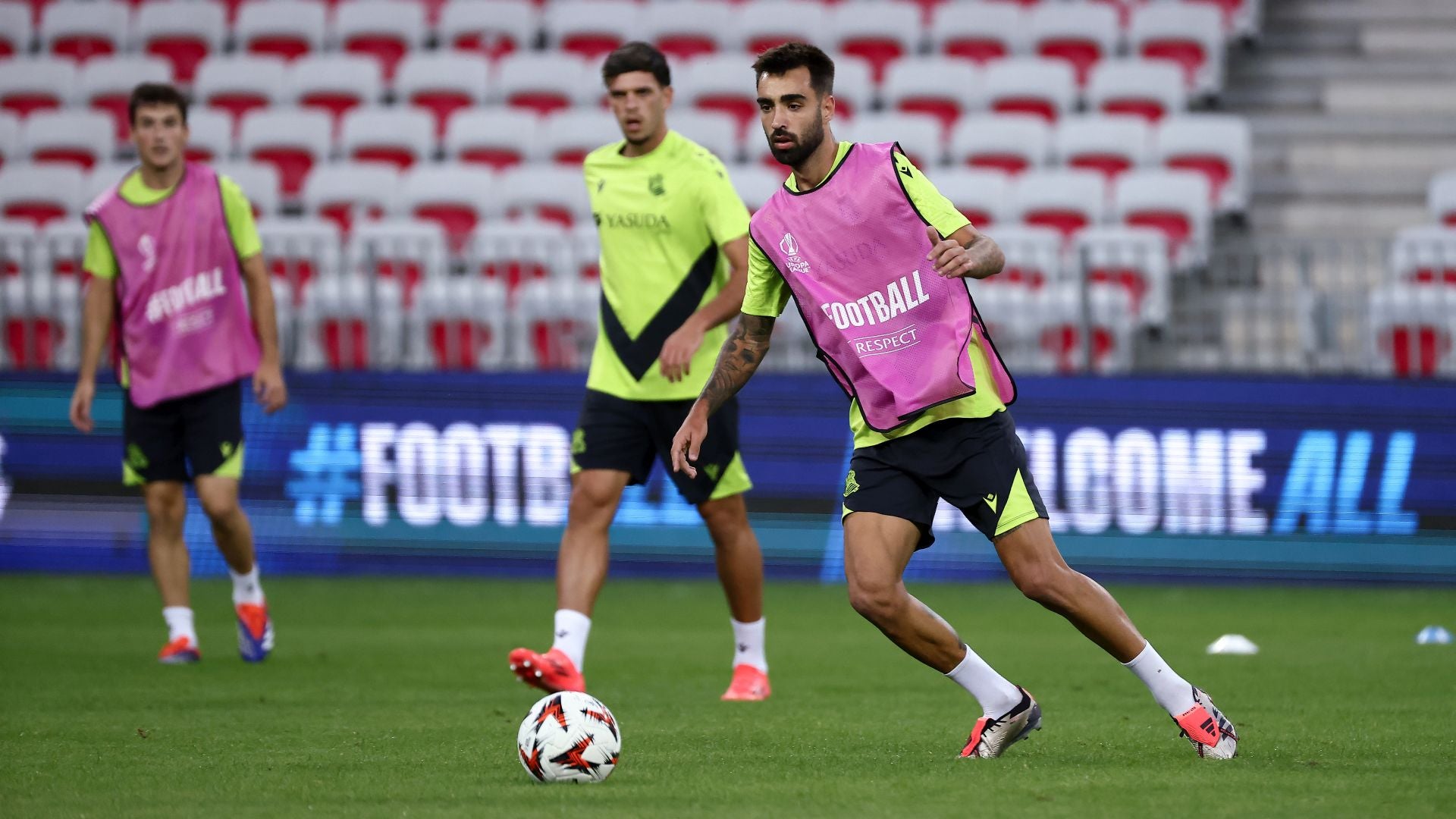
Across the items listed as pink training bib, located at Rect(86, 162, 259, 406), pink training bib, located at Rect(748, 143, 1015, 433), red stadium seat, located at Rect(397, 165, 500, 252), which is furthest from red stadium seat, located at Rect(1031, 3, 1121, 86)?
pink training bib, located at Rect(748, 143, 1015, 433)

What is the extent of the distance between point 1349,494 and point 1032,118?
17.5 ft

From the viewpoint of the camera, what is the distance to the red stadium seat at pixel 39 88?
1908 centimetres

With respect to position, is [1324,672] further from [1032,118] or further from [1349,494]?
[1032,118]

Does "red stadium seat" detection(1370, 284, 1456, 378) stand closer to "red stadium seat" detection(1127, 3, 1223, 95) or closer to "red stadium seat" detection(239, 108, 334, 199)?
"red stadium seat" detection(1127, 3, 1223, 95)

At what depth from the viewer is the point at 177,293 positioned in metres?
9.36

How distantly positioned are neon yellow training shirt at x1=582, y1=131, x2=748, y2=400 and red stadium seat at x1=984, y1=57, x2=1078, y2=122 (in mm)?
10210

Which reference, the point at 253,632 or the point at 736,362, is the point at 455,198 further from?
the point at 736,362

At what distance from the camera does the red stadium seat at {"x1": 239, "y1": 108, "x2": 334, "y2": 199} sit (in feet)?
58.6

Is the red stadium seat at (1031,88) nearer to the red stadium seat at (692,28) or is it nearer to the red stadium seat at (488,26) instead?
the red stadium seat at (692,28)

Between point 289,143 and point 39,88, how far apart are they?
3075mm

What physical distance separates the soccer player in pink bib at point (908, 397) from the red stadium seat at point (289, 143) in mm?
12584

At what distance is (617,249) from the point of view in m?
8.02

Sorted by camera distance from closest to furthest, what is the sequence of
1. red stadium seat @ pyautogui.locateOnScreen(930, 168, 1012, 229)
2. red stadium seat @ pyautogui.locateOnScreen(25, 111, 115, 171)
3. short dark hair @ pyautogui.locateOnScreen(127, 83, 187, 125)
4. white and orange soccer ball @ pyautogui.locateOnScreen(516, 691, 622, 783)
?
white and orange soccer ball @ pyautogui.locateOnScreen(516, 691, 622, 783) → short dark hair @ pyautogui.locateOnScreen(127, 83, 187, 125) → red stadium seat @ pyautogui.locateOnScreen(930, 168, 1012, 229) → red stadium seat @ pyautogui.locateOnScreen(25, 111, 115, 171)

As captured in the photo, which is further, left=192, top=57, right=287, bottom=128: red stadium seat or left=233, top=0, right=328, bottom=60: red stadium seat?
left=233, top=0, right=328, bottom=60: red stadium seat
